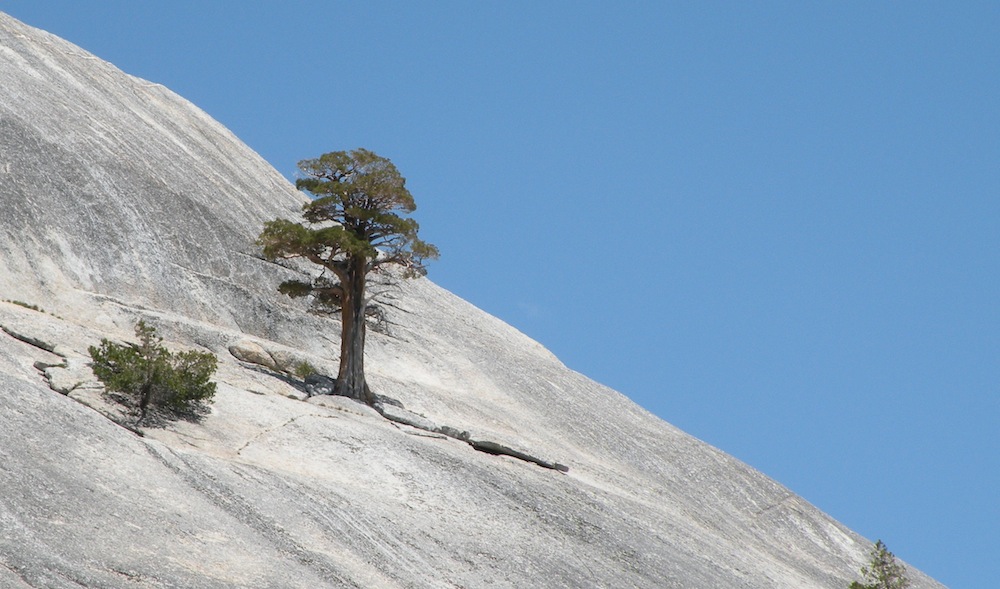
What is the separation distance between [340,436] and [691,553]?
376 inches

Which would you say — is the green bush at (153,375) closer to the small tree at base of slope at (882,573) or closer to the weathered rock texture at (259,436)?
the weathered rock texture at (259,436)

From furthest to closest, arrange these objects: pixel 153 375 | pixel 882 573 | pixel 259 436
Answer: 1. pixel 882 573
2. pixel 259 436
3. pixel 153 375

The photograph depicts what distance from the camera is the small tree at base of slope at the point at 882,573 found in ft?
126

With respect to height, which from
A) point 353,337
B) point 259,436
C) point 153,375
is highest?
point 353,337

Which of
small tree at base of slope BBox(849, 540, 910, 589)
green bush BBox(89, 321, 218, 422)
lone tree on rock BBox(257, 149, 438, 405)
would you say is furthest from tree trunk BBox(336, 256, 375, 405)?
small tree at base of slope BBox(849, 540, 910, 589)

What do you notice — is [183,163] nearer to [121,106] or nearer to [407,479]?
[121,106]

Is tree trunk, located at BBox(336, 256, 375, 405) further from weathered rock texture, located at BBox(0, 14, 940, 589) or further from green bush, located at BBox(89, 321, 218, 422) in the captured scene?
green bush, located at BBox(89, 321, 218, 422)

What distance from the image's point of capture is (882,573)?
1527 inches

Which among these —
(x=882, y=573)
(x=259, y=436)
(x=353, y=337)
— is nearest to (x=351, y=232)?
(x=353, y=337)

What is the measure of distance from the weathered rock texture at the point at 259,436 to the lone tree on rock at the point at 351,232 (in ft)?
6.48

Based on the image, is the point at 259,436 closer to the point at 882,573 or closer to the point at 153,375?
the point at 153,375

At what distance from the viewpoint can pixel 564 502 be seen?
3109cm

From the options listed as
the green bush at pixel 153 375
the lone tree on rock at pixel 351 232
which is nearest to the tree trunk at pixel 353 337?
the lone tree on rock at pixel 351 232

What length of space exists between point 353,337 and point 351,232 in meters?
3.08
